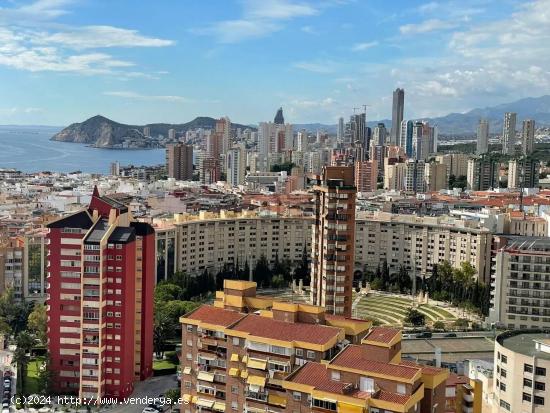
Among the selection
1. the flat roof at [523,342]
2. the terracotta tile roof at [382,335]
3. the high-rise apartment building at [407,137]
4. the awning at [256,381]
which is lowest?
the awning at [256,381]

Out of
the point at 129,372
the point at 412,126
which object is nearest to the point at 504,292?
the point at 129,372

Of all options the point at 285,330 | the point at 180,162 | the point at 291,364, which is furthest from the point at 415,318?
the point at 180,162

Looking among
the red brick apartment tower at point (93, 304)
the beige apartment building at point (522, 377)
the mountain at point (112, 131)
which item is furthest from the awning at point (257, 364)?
the mountain at point (112, 131)

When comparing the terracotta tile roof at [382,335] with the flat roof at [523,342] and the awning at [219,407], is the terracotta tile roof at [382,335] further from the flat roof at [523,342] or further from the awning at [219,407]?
the awning at [219,407]

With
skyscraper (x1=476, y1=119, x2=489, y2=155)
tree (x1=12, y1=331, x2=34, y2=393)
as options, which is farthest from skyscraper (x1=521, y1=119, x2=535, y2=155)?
tree (x1=12, y1=331, x2=34, y2=393)

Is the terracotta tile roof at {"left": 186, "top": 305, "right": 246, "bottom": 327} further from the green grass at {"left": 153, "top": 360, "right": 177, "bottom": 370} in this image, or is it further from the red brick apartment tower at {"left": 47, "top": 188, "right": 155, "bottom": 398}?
the green grass at {"left": 153, "top": 360, "right": 177, "bottom": 370}

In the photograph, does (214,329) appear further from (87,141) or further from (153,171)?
(87,141)
